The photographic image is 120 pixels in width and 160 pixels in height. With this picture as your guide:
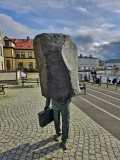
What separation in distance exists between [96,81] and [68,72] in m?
13.9

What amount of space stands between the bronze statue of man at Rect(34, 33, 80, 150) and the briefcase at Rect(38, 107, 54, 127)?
47 cm

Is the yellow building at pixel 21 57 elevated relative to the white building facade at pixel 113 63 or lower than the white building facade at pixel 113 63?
lower

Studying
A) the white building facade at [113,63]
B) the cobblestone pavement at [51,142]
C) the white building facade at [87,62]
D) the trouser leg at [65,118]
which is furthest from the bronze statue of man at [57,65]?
the white building facade at [113,63]

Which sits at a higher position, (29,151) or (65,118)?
(65,118)

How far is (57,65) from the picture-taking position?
296 cm

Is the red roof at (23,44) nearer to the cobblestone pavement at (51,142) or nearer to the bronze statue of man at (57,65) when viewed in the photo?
the cobblestone pavement at (51,142)

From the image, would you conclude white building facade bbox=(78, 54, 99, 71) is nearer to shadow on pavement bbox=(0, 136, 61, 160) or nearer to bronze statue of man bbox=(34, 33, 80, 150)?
shadow on pavement bbox=(0, 136, 61, 160)

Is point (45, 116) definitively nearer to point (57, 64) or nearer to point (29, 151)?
point (29, 151)

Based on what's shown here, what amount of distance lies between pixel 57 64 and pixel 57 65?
0.02 meters

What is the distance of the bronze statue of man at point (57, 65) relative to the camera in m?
2.90

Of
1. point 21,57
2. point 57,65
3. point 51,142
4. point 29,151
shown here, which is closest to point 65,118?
point 51,142

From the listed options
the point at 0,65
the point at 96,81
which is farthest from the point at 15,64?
the point at 96,81

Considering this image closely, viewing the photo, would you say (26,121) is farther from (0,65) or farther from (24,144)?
(0,65)

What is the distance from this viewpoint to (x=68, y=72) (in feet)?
9.87
